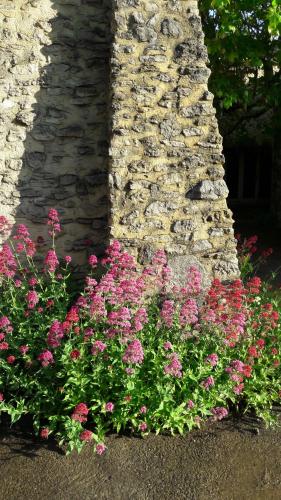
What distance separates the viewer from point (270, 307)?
4023mm

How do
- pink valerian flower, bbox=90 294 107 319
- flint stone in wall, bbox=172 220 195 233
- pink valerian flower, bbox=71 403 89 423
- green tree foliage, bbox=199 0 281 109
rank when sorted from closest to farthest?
1. pink valerian flower, bbox=71 403 89 423
2. pink valerian flower, bbox=90 294 107 319
3. flint stone in wall, bbox=172 220 195 233
4. green tree foliage, bbox=199 0 281 109

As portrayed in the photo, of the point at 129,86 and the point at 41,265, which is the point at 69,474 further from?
the point at 129,86

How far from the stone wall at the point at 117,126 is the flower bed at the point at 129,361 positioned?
0.58 meters

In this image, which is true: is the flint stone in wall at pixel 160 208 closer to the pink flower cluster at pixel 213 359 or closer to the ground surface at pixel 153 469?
the pink flower cluster at pixel 213 359

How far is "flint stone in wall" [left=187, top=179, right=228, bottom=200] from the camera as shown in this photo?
4395 mm

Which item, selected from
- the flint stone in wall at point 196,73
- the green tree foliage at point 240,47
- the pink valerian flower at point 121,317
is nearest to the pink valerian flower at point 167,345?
the pink valerian flower at point 121,317

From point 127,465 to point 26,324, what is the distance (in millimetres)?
1228

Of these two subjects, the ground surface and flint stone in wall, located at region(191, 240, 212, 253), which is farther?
flint stone in wall, located at region(191, 240, 212, 253)

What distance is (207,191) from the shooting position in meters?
4.40

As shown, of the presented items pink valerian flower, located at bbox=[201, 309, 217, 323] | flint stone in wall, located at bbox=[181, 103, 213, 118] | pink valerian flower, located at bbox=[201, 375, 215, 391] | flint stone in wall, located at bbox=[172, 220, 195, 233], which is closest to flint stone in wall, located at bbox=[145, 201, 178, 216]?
flint stone in wall, located at bbox=[172, 220, 195, 233]

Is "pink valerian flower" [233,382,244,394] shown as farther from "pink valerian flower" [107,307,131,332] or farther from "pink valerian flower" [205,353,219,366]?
"pink valerian flower" [107,307,131,332]

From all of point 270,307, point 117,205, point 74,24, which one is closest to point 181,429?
point 270,307

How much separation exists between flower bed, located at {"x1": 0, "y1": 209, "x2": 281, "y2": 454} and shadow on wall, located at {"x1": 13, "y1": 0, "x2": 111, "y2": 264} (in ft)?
3.14

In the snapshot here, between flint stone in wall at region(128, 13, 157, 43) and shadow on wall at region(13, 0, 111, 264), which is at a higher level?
flint stone in wall at region(128, 13, 157, 43)
